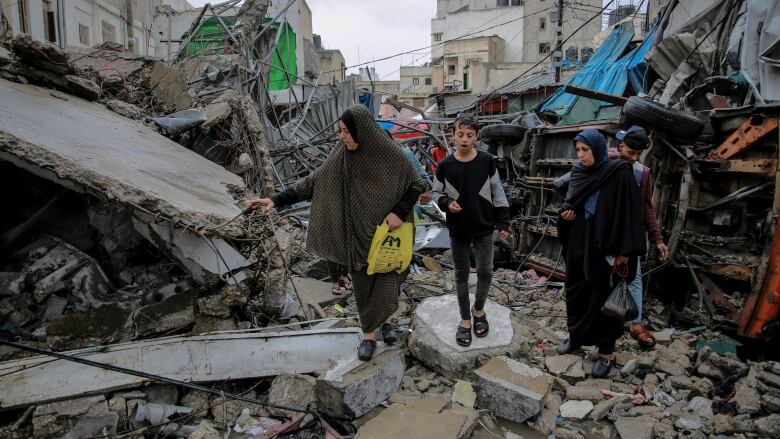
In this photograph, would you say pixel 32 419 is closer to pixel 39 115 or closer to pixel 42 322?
pixel 42 322

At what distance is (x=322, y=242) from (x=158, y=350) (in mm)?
1162

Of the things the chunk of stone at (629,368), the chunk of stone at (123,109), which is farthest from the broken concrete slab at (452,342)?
the chunk of stone at (123,109)

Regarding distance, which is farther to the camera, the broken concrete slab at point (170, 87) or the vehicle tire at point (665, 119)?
the broken concrete slab at point (170, 87)

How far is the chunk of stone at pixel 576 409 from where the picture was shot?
2.77 metres

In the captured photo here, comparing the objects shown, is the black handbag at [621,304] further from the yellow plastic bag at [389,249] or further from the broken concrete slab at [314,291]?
the broken concrete slab at [314,291]

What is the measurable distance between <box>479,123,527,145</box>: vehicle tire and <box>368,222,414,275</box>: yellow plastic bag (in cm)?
398

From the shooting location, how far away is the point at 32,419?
7.83 ft

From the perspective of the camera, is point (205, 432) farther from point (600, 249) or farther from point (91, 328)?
point (600, 249)

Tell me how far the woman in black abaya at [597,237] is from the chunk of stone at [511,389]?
64 cm

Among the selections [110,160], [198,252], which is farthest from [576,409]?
[110,160]

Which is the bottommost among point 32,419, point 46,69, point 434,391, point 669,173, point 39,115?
point 434,391

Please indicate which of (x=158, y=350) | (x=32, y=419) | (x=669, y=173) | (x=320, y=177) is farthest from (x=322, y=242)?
(x=669, y=173)

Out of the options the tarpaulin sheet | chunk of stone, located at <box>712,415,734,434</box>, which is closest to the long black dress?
chunk of stone, located at <box>712,415,734,434</box>

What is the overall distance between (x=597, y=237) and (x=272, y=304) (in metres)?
2.34
